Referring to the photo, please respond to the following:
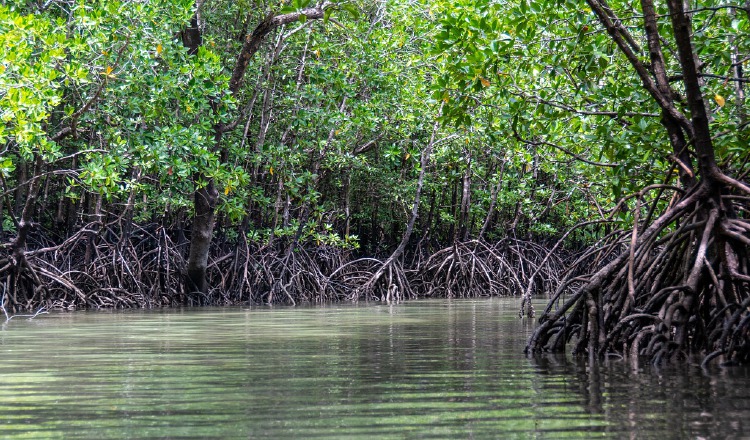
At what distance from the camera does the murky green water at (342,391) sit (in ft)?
9.32

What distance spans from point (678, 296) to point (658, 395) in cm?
145

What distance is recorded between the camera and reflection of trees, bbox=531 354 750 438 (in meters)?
2.80

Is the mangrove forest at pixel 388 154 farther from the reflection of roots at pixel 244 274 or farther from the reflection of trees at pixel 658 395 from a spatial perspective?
the reflection of trees at pixel 658 395

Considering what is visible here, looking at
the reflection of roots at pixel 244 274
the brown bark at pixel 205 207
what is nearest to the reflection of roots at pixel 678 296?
the reflection of roots at pixel 244 274

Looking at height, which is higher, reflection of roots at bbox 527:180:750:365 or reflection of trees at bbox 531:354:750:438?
reflection of roots at bbox 527:180:750:365

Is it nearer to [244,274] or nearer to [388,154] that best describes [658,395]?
[244,274]

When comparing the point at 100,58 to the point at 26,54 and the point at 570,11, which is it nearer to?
the point at 26,54

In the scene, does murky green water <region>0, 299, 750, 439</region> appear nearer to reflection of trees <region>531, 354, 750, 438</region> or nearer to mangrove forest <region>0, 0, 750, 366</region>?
reflection of trees <region>531, 354, 750, 438</region>

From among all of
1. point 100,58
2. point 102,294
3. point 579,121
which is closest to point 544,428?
point 579,121

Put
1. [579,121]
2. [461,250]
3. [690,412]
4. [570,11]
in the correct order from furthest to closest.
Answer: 1. [461,250]
2. [579,121]
3. [570,11]
4. [690,412]

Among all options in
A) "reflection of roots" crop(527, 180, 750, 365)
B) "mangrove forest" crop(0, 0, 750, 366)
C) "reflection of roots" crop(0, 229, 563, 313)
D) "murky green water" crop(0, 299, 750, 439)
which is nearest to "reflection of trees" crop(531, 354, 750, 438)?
"murky green water" crop(0, 299, 750, 439)

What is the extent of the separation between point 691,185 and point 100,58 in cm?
641

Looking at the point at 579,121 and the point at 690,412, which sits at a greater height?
the point at 579,121

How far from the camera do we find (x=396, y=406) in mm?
3295
